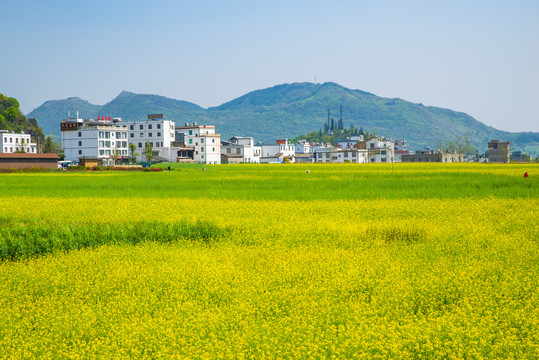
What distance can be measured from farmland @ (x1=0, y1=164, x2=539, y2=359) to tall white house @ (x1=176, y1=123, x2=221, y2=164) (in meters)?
109

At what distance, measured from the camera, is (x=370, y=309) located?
34.2ft

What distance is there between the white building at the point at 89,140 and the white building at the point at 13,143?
11173 millimetres

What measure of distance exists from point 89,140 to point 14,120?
53.6m

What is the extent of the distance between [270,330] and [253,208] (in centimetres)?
1718

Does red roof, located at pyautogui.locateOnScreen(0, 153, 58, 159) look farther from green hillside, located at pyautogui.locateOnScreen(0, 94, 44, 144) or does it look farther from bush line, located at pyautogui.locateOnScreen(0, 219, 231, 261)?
green hillside, located at pyautogui.locateOnScreen(0, 94, 44, 144)

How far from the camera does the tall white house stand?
5221 inches

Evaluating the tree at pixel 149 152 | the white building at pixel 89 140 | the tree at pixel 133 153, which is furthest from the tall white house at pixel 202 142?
the white building at pixel 89 140

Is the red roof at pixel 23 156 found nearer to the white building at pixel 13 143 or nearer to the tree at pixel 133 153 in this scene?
the tree at pixel 133 153

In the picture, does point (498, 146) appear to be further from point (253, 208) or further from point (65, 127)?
point (253, 208)

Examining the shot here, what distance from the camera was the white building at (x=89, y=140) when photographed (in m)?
118

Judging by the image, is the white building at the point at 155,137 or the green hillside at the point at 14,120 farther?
the green hillside at the point at 14,120

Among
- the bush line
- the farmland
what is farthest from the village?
the bush line

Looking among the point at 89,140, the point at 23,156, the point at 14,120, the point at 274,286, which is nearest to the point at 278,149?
the point at 89,140

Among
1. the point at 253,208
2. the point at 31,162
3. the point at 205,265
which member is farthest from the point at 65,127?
the point at 205,265
